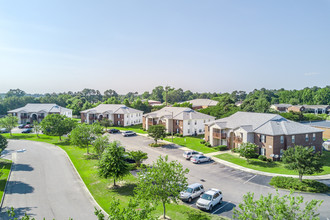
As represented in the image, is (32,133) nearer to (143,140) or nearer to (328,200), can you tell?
(143,140)

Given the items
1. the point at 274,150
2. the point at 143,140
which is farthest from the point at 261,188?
the point at 143,140

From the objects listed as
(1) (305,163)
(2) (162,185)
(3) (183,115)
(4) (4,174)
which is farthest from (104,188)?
(3) (183,115)

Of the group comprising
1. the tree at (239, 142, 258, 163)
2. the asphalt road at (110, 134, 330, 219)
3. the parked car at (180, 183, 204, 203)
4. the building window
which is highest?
the building window

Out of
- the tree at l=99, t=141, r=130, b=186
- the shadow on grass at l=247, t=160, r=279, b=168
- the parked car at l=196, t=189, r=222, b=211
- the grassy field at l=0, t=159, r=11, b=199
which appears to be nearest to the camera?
the parked car at l=196, t=189, r=222, b=211

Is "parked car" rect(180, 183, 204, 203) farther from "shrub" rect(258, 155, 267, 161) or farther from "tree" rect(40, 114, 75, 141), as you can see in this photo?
"tree" rect(40, 114, 75, 141)

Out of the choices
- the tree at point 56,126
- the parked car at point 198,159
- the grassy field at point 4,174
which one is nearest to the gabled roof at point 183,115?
the parked car at point 198,159

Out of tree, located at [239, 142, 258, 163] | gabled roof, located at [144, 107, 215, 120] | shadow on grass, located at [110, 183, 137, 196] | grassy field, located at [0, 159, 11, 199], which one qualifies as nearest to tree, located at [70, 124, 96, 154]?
grassy field, located at [0, 159, 11, 199]

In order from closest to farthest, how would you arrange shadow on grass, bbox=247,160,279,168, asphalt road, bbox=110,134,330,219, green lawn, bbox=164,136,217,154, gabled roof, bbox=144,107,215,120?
asphalt road, bbox=110,134,330,219 → shadow on grass, bbox=247,160,279,168 → green lawn, bbox=164,136,217,154 → gabled roof, bbox=144,107,215,120

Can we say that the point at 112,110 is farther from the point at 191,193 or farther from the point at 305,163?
the point at 305,163
